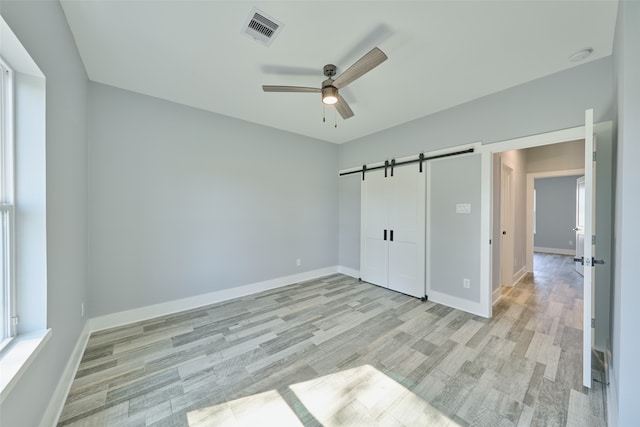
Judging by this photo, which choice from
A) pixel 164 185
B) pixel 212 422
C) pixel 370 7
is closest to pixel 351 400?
pixel 212 422

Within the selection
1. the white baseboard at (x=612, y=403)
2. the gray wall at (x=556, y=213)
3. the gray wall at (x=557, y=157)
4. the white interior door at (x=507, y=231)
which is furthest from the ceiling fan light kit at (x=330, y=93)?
the gray wall at (x=556, y=213)

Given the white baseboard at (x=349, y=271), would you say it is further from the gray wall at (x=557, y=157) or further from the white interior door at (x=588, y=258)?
the gray wall at (x=557, y=157)

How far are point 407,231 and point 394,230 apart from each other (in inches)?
9.5

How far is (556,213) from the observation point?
24.3 feet

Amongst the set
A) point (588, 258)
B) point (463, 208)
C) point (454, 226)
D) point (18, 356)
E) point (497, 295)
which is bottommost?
point (497, 295)

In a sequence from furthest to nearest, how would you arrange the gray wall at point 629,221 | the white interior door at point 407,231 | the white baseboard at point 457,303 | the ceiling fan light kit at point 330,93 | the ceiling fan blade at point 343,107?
the white interior door at point 407,231 → the white baseboard at point 457,303 → the ceiling fan blade at point 343,107 → the ceiling fan light kit at point 330,93 → the gray wall at point 629,221

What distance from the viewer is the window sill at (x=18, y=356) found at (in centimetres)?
99

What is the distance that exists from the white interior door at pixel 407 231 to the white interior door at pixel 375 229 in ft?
0.35

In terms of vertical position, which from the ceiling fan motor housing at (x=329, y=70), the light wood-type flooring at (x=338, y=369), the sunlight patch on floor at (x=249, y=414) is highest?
the ceiling fan motor housing at (x=329, y=70)

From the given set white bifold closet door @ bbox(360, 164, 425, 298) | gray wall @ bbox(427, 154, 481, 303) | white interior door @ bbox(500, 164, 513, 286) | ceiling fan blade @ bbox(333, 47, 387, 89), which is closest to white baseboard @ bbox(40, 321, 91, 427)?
ceiling fan blade @ bbox(333, 47, 387, 89)

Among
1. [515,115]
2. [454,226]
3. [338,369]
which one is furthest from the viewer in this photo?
[454,226]

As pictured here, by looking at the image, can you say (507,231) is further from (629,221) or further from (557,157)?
(629,221)

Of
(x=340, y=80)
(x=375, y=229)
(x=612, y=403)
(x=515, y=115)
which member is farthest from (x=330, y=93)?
(x=612, y=403)

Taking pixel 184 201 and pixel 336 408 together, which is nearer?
pixel 336 408
